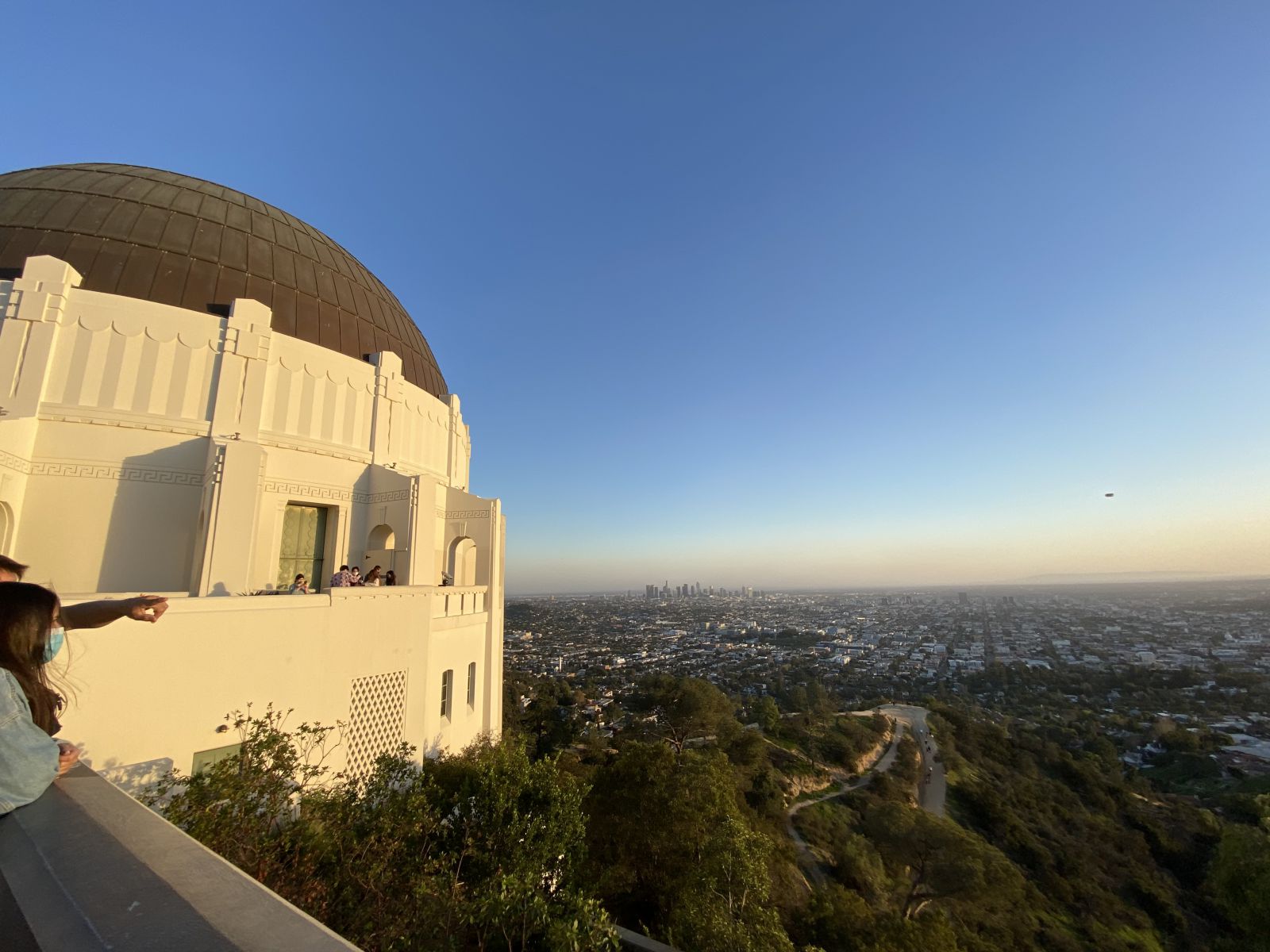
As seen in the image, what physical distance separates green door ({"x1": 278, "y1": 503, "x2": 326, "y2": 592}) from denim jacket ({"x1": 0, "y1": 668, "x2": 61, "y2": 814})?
11.7 meters

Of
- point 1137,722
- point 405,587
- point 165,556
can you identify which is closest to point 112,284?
point 165,556

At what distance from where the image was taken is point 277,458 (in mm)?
11820

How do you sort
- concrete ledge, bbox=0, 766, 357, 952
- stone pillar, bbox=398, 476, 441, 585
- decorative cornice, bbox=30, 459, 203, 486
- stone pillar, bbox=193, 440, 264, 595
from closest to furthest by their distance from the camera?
concrete ledge, bbox=0, 766, 357, 952 < decorative cornice, bbox=30, 459, 203, 486 < stone pillar, bbox=193, 440, 264, 595 < stone pillar, bbox=398, 476, 441, 585

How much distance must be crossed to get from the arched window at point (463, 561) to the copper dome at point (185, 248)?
515 centimetres

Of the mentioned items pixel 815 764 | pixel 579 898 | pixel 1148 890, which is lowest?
pixel 1148 890

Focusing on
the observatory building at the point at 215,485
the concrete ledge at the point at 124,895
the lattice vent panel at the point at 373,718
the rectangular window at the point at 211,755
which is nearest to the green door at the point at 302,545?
the observatory building at the point at 215,485

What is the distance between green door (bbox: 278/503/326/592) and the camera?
12172 millimetres

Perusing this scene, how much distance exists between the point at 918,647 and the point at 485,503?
8773 centimetres

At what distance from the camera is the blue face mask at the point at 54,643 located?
2047 millimetres

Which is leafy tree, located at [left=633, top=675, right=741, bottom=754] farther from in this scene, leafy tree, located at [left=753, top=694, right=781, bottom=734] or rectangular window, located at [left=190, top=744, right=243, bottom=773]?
rectangular window, located at [left=190, top=744, right=243, bottom=773]

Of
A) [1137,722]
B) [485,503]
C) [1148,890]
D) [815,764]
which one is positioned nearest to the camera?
[485,503]

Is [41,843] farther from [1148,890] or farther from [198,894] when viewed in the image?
[1148,890]

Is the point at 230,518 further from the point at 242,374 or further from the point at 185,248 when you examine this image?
the point at 185,248

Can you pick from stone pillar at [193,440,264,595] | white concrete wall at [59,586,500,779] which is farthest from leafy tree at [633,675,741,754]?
stone pillar at [193,440,264,595]
